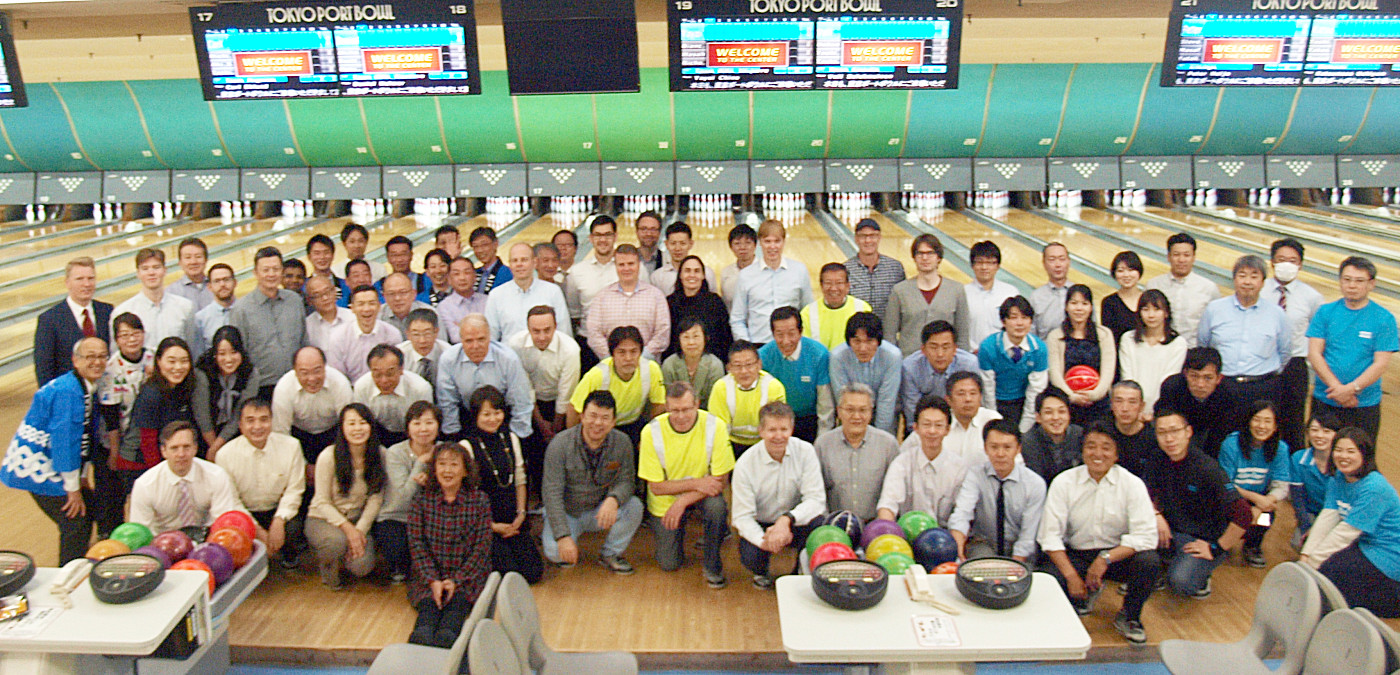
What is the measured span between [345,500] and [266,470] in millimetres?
251

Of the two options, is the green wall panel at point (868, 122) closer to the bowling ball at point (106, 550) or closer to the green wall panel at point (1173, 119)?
the green wall panel at point (1173, 119)

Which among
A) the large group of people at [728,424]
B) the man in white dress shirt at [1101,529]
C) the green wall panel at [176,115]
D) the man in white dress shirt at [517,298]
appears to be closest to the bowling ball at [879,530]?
the large group of people at [728,424]

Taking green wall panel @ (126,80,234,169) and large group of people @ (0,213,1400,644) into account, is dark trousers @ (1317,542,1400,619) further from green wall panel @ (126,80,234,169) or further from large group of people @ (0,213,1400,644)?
green wall panel @ (126,80,234,169)

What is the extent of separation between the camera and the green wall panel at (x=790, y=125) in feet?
25.1

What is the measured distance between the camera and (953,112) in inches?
303

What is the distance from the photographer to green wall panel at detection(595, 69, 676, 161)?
766 cm

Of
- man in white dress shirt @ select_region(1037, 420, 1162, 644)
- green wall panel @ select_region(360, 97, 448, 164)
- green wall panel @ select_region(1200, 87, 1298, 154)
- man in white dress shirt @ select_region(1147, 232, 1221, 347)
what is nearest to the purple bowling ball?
man in white dress shirt @ select_region(1037, 420, 1162, 644)

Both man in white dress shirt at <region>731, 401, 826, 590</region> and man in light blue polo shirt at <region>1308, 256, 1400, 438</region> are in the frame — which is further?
man in light blue polo shirt at <region>1308, 256, 1400, 438</region>

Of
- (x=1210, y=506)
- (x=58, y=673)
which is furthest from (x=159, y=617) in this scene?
(x=1210, y=506)

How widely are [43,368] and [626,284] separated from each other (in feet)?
6.62

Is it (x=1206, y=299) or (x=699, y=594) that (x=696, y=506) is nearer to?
(x=699, y=594)

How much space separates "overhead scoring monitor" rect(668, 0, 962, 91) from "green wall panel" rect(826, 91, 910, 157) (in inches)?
143

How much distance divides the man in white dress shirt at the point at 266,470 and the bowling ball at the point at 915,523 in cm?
181

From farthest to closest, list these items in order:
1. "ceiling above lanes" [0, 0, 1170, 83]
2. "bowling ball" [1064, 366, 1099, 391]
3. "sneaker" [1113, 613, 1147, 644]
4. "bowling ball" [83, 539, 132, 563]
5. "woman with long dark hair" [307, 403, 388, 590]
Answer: "ceiling above lanes" [0, 0, 1170, 83], "bowling ball" [1064, 366, 1099, 391], "woman with long dark hair" [307, 403, 388, 590], "sneaker" [1113, 613, 1147, 644], "bowling ball" [83, 539, 132, 563]
